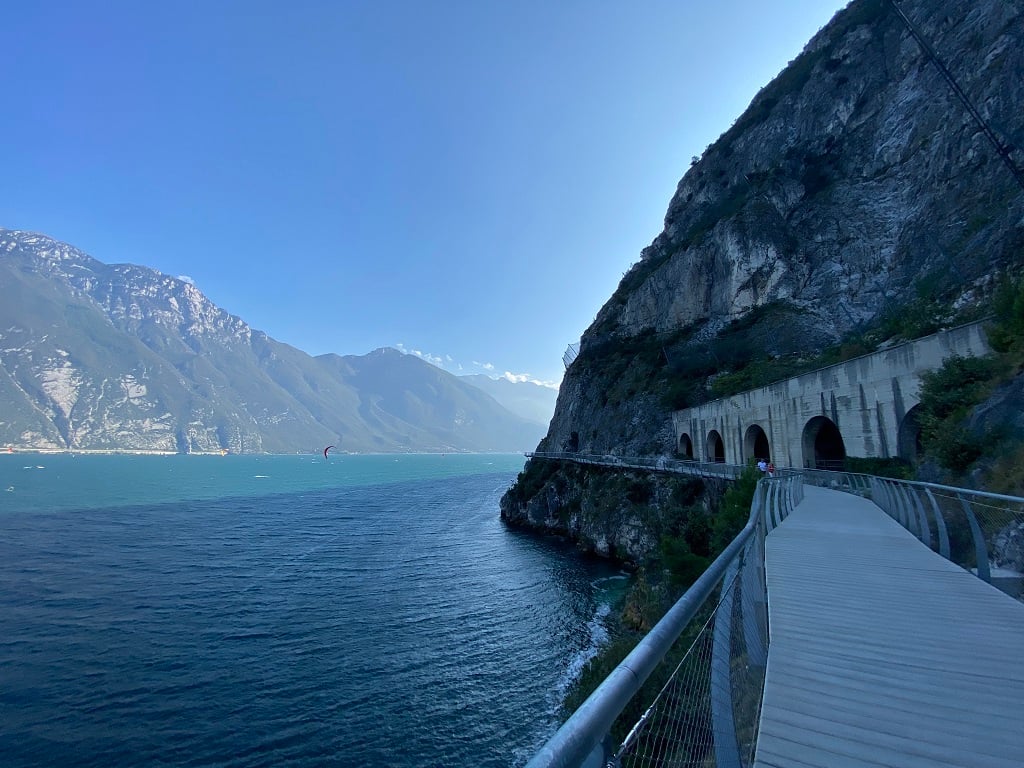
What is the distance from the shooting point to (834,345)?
1566 inches

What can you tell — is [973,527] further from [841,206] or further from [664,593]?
[841,206]

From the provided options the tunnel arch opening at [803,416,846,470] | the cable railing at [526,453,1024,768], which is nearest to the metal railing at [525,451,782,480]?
the tunnel arch opening at [803,416,846,470]

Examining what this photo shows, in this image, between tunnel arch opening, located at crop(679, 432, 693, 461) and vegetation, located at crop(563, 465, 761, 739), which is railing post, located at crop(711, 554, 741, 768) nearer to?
vegetation, located at crop(563, 465, 761, 739)

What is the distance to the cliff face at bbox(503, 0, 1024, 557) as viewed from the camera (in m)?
32.2

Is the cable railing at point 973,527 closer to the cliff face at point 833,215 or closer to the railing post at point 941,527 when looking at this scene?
the railing post at point 941,527

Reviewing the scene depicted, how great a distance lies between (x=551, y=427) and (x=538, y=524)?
2984 cm

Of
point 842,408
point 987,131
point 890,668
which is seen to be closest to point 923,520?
point 890,668

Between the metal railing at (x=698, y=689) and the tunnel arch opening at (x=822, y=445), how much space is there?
1077 inches

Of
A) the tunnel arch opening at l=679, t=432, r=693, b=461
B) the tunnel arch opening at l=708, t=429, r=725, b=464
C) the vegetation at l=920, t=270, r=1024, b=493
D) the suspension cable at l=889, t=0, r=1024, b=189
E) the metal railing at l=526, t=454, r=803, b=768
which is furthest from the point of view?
the tunnel arch opening at l=679, t=432, r=693, b=461

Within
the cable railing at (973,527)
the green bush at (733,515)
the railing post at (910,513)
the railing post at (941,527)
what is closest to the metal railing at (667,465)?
the green bush at (733,515)

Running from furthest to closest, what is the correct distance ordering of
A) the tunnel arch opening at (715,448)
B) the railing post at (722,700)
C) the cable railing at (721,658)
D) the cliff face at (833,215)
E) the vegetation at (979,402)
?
1. the tunnel arch opening at (715,448)
2. the cliff face at (833,215)
3. the vegetation at (979,402)
4. the railing post at (722,700)
5. the cable railing at (721,658)

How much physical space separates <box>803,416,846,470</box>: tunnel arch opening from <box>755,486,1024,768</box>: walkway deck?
23884 mm

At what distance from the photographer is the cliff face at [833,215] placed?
106 feet

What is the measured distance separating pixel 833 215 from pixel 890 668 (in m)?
51.4
